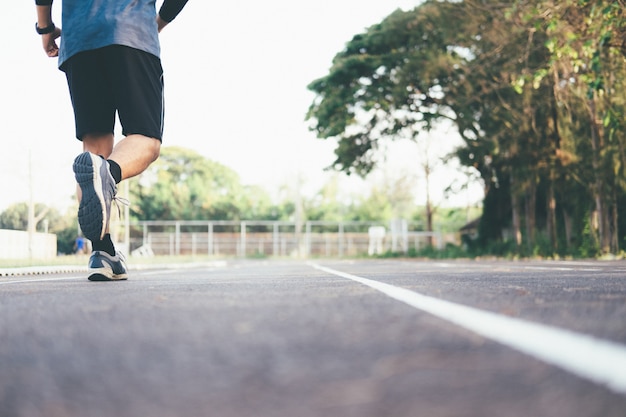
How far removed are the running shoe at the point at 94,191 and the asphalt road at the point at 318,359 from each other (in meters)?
1.44

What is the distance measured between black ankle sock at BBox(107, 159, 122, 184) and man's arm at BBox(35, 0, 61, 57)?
56.1 inches

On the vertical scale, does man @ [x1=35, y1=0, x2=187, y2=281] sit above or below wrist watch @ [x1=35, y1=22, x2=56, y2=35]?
below

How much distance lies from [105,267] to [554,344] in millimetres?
3683

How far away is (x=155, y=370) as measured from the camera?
136cm

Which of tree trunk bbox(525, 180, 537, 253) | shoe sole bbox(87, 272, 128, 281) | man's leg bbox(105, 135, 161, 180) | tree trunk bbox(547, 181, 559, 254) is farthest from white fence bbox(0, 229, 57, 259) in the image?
tree trunk bbox(525, 180, 537, 253)

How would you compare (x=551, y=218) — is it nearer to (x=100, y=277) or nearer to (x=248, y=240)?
(x=100, y=277)

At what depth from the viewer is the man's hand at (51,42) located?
5.14m

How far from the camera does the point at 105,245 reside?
4.63m

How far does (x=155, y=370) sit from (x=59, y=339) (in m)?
0.56

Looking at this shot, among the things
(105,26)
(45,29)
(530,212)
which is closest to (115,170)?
(105,26)

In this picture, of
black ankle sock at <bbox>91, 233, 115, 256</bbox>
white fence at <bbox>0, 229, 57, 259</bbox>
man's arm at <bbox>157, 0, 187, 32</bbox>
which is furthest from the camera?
white fence at <bbox>0, 229, 57, 259</bbox>

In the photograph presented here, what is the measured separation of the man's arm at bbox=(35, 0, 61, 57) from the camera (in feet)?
16.2

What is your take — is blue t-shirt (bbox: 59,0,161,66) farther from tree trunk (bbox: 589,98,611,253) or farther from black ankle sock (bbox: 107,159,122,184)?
tree trunk (bbox: 589,98,611,253)

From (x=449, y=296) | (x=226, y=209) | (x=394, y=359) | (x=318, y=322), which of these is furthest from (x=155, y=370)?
(x=226, y=209)
